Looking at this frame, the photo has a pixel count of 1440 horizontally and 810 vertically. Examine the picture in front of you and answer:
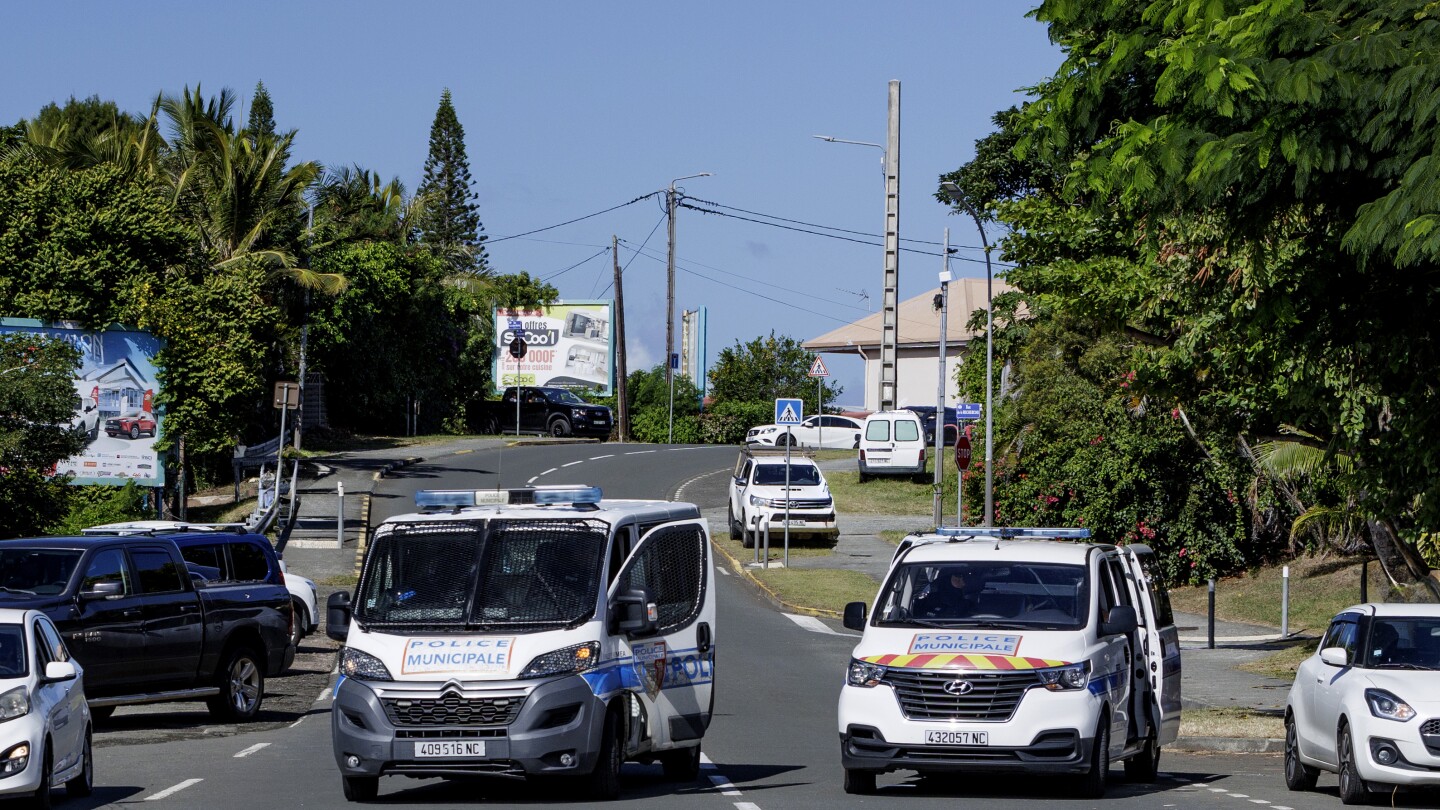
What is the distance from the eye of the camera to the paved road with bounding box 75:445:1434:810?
12.6m

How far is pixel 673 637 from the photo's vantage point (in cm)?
1366

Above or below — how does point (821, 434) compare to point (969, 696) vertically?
above

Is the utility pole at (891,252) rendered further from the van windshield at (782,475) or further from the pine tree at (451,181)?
the pine tree at (451,181)

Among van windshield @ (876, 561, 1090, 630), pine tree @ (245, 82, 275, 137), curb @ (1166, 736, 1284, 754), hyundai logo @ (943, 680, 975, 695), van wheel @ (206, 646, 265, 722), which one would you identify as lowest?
curb @ (1166, 736, 1284, 754)

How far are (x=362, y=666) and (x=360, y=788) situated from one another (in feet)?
2.81

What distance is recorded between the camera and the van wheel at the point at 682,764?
14.0m

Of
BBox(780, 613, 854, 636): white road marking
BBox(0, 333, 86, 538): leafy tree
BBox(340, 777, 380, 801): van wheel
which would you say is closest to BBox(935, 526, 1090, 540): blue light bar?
BBox(340, 777, 380, 801): van wheel

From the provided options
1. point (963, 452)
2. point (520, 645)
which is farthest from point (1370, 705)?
point (963, 452)

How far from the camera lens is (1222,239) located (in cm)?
1836

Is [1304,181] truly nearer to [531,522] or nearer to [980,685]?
[980,685]

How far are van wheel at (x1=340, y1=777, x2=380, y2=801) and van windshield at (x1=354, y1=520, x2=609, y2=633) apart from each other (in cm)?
107

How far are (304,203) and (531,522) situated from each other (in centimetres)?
4389

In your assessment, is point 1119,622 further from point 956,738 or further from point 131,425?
point 131,425

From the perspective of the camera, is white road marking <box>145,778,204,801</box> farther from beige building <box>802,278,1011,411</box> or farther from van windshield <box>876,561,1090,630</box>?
beige building <box>802,278,1011,411</box>
